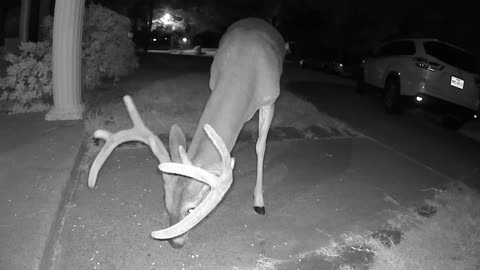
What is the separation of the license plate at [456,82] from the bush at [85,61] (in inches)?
334

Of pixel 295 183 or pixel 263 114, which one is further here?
pixel 295 183

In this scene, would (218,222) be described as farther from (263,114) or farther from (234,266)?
(263,114)

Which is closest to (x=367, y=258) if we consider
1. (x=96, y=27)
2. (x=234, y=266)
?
(x=234, y=266)

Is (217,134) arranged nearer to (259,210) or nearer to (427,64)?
(259,210)

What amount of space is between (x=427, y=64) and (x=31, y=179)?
27.3 feet

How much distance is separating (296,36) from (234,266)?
99.3ft

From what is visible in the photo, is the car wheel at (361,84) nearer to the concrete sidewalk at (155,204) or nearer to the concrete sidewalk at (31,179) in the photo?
the concrete sidewalk at (155,204)

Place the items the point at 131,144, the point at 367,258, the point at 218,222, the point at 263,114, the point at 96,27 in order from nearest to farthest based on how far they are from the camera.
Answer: the point at 367,258 < the point at 218,222 < the point at 263,114 < the point at 131,144 < the point at 96,27

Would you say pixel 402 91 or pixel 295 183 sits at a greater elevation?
pixel 402 91

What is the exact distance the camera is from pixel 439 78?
8688 mm

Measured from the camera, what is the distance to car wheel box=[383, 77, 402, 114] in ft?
32.4

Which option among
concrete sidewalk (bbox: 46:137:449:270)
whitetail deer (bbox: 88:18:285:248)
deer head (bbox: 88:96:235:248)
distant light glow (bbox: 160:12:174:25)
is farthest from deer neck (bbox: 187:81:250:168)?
distant light glow (bbox: 160:12:174:25)

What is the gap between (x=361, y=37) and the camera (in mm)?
26422

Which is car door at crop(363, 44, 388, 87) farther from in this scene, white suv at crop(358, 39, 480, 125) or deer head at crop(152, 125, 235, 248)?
deer head at crop(152, 125, 235, 248)
